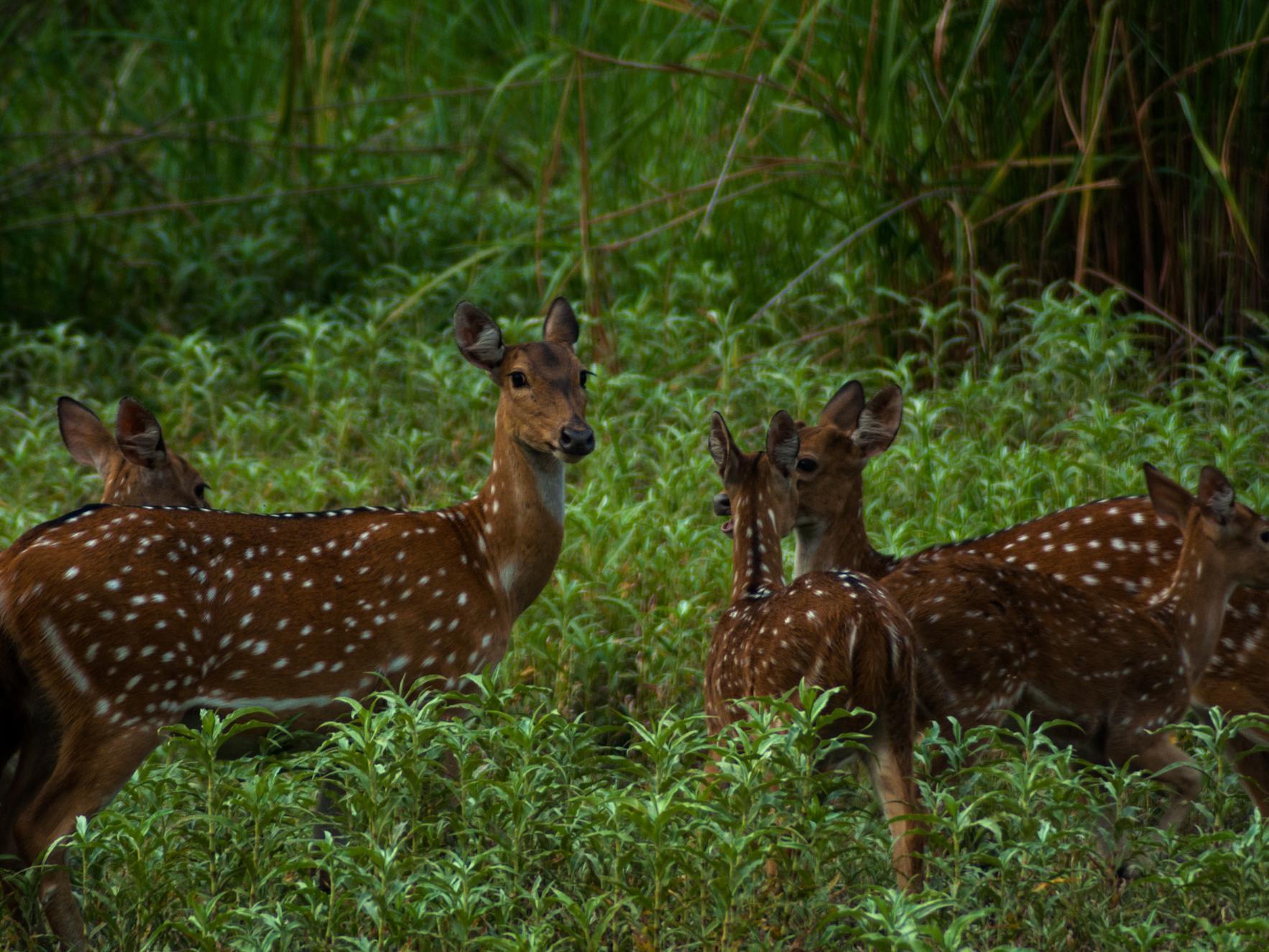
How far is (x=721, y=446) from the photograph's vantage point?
5.31 meters

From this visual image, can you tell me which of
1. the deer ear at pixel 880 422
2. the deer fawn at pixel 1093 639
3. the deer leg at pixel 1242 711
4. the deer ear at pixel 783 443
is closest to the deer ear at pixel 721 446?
the deer ear at pixel 783 443

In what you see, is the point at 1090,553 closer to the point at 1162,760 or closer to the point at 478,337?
the point at 1162,760

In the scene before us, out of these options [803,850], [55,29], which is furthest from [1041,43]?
[55,29]

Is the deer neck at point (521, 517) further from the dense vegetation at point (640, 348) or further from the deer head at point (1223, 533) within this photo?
the deer head at point (1223, 533)

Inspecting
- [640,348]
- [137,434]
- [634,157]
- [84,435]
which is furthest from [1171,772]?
[634,157]

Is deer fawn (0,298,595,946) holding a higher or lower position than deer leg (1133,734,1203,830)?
higher

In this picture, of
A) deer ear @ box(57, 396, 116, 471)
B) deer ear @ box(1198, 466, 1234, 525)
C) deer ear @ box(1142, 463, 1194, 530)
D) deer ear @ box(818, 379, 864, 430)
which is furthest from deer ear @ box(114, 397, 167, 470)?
deer ear @ box(1198, 466, 1234, 525)

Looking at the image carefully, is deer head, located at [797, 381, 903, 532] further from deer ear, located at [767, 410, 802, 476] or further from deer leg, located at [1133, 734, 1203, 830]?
deer leg, located at [1133, 734, 1203, 830]

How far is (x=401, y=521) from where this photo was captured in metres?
5.47

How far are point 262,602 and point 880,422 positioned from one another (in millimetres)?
2290

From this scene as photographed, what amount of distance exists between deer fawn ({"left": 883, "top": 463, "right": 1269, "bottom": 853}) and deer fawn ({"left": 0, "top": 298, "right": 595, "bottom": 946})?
1229mm

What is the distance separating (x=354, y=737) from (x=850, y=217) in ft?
16.4

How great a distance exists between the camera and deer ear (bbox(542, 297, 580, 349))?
623 centimetres

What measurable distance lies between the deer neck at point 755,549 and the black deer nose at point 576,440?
1.86ft
